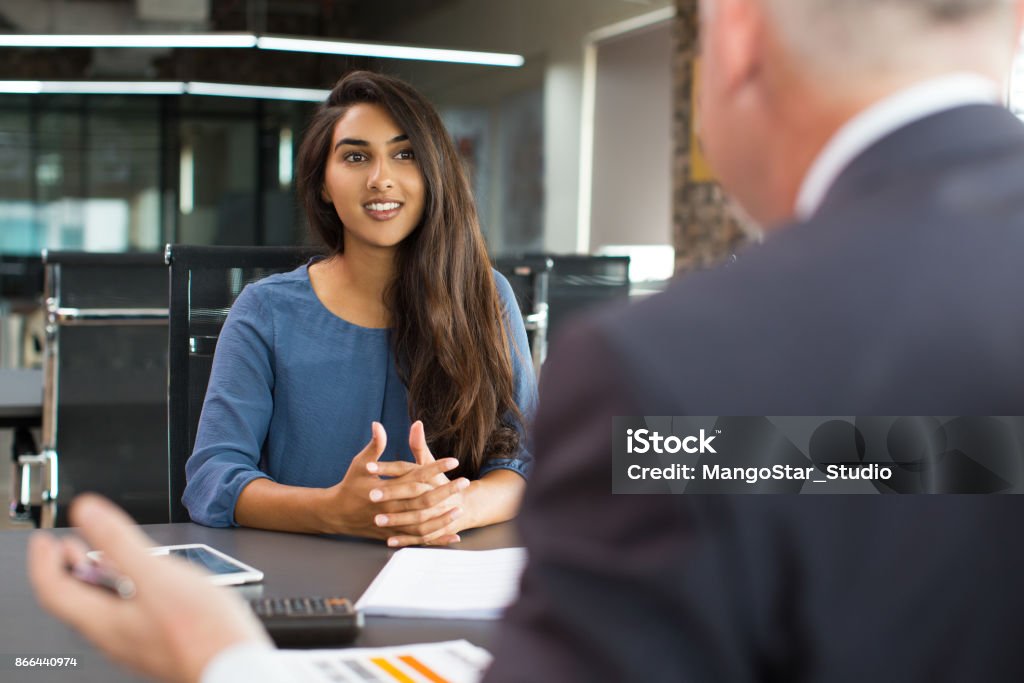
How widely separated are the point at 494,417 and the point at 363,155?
0.48m

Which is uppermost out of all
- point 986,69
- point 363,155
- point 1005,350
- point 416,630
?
point 363,155

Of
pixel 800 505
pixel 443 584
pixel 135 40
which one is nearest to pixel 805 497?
pixel 800 505

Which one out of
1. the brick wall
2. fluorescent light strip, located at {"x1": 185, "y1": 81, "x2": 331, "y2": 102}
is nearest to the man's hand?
the brick wall

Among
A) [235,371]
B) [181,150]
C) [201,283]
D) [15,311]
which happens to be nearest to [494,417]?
[235,371]

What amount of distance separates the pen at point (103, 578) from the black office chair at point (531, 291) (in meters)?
2.02

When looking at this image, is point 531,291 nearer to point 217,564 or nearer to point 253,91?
point 217,564

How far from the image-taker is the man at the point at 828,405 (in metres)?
0.40

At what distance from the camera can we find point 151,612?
53cm

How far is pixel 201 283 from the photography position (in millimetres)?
1860

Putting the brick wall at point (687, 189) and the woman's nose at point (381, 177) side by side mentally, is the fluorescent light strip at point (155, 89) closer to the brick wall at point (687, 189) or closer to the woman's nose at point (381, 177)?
the brick wall at point (687, 189)

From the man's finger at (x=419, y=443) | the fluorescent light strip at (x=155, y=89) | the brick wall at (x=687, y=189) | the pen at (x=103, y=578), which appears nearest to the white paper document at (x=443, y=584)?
the man's finger at (x=419, y=443)

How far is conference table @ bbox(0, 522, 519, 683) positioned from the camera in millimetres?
955

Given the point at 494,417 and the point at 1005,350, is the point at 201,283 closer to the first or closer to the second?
the point at 494,417

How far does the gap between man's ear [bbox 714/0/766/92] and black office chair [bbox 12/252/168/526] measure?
7.95 feet
